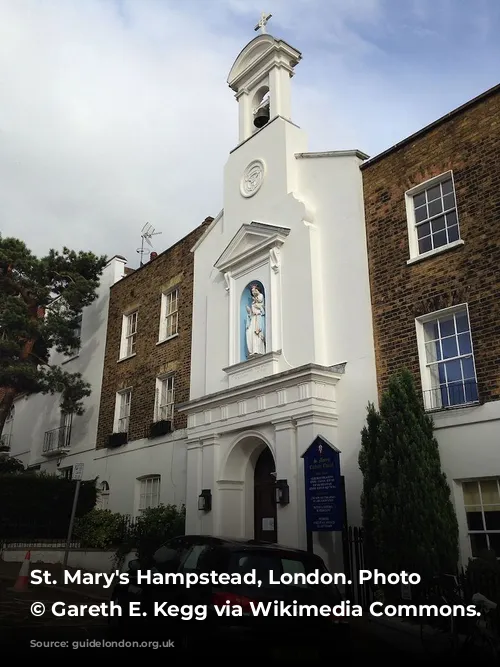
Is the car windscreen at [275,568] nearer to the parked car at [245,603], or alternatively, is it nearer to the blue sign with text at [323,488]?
the parked car at [245,603]

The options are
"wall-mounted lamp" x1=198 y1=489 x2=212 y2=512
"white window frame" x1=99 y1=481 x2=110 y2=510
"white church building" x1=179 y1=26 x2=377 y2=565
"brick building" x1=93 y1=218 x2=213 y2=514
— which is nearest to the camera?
"white church building" x1=179 y1=26 x2=377 y2=565

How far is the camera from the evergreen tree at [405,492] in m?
10.3

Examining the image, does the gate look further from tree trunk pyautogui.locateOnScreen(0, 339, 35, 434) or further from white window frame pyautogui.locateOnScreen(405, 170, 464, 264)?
tree trunk pyautogui.locateOnScreen(0, 339, 35, 434)

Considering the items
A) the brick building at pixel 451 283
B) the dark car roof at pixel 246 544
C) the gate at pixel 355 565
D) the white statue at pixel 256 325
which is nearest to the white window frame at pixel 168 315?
the white statue at pixel 256 325

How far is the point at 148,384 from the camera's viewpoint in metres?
20.5

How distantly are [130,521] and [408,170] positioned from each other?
13091mm

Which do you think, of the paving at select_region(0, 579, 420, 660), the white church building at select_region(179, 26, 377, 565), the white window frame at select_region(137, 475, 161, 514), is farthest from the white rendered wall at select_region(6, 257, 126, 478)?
the paving at select_region(0, 579, 420, 660)

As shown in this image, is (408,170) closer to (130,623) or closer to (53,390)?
(130,623)

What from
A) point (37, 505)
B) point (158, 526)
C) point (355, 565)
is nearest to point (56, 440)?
Result: point (37, 505)

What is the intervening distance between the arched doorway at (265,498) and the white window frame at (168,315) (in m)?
6.07

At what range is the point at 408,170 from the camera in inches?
547

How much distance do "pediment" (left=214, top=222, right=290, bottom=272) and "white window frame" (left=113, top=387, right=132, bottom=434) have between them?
670cm

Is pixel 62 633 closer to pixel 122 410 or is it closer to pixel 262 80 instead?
pixel 122 410

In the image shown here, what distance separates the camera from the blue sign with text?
38.2ft
